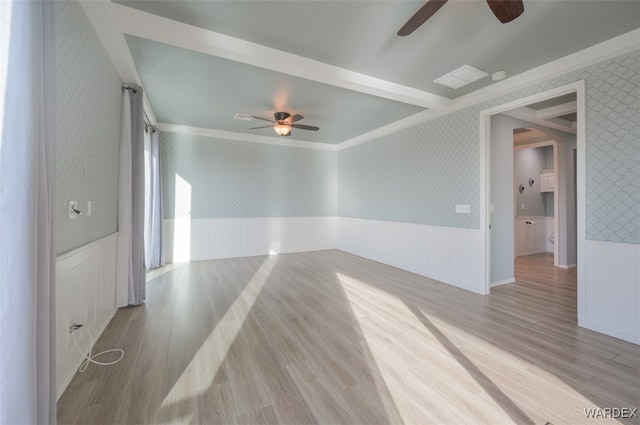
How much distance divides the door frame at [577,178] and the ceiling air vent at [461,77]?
0.54 m

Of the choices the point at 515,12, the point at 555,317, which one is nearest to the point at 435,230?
the point at 555,317

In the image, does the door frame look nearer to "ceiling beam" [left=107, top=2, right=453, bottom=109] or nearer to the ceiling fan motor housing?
"ceiling beam" [left=107, top=2, right=453, bottom=109]

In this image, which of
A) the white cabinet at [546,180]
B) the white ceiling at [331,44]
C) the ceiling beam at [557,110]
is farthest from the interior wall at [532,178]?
the white ceiling at [331,44]

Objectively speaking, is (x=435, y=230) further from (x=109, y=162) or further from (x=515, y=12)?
(x=109, y=162)

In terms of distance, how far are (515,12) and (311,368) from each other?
2872 mm

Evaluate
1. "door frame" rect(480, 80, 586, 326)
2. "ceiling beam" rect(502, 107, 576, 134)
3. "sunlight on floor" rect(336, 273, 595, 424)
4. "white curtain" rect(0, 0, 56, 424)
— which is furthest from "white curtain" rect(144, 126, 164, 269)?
"ceiling beam" rect(502, 107, 576, 134)

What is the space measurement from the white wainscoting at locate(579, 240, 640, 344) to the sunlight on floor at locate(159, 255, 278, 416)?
11.6ft

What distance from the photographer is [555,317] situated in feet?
9.45

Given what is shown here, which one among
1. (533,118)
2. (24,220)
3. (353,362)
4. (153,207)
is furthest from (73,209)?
(533,118)

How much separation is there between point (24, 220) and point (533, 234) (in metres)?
8.42

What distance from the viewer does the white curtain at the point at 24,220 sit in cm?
94

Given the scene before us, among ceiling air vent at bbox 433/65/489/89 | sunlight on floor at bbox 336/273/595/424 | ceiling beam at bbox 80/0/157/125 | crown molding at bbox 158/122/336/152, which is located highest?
crown molding at bbox 158/122/336/152

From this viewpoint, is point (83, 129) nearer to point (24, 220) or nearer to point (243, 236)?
point (24, 220)

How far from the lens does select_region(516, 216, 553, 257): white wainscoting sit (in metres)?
6.30
